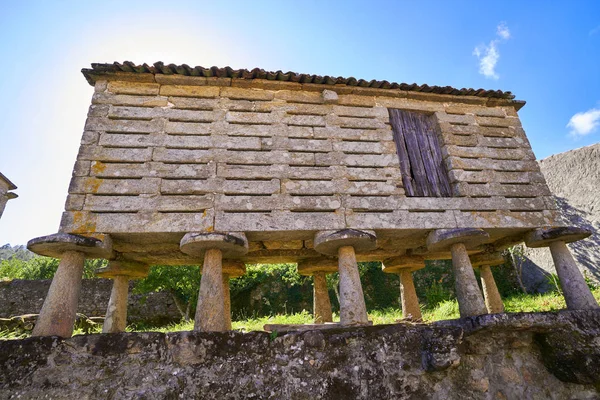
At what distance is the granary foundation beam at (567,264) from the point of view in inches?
177

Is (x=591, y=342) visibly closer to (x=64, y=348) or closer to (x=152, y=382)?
(x=152, y=382)

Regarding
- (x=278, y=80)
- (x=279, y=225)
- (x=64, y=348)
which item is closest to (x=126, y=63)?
(x=278, y=80)

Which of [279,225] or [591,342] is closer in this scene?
[591,342]

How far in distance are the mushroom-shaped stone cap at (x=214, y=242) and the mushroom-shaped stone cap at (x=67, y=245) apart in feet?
3.04

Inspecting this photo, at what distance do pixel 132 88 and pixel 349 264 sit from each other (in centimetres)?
426

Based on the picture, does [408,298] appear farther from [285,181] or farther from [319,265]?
[285,181]

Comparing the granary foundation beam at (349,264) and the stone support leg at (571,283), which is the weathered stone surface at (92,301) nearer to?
the granary foundation beam at (349,264)

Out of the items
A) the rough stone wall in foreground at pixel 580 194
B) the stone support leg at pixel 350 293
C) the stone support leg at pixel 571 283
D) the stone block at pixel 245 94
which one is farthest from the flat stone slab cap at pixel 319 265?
the rough stone wall in foreground at pixel 580 194

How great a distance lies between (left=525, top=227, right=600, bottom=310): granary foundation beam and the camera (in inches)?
177

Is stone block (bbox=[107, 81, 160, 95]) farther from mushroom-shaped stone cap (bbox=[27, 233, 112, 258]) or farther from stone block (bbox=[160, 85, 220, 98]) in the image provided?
mushroom-shaped stone cap (bbox=[27, 233, 112, 258])

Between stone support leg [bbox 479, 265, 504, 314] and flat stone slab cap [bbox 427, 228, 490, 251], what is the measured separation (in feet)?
7.30

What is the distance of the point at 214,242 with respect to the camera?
12.9 feet

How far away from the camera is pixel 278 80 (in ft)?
17.6

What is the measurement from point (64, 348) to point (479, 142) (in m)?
6.44
